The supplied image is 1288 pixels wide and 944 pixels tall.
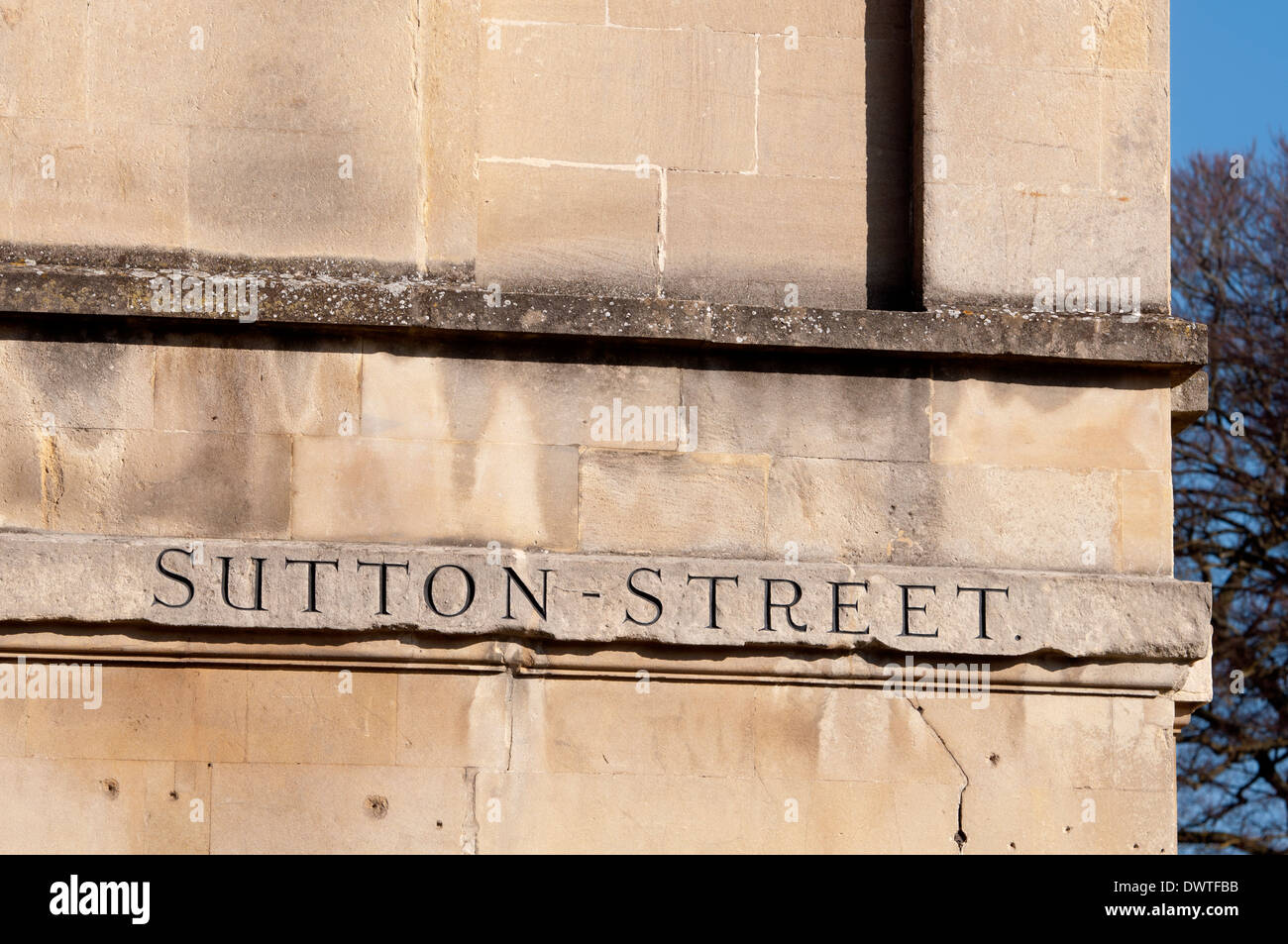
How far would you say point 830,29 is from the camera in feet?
25.6

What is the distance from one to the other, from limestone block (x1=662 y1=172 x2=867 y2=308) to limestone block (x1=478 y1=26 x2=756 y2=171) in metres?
0.13

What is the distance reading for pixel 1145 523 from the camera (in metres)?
7.40

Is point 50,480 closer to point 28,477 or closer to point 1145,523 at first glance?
point 28,477

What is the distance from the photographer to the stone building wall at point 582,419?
694cm

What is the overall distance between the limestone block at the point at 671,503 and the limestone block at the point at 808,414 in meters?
0.12

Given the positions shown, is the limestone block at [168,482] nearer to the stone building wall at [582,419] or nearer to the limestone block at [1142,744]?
the stone building wall at [582,419]

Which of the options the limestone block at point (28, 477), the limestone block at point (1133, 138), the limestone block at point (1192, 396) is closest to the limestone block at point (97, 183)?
the limestone block at point (28, 477)

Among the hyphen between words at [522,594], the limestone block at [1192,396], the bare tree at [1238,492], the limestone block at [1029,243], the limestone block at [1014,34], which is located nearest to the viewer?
the hyphen between words at [522,594]

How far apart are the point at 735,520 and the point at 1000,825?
1.53m

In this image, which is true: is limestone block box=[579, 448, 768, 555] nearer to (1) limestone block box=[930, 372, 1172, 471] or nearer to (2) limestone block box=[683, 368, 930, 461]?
(2) limestone block box=[683, 368, 930, 461]

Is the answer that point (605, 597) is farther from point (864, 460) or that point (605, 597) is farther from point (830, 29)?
point (830, 29)

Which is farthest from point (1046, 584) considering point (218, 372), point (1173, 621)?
point (218, 372)
